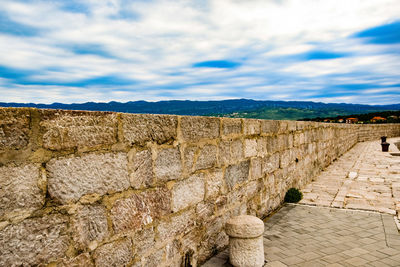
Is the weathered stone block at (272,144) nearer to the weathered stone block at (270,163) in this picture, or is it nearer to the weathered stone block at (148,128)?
the weathered stone block at (270,163)

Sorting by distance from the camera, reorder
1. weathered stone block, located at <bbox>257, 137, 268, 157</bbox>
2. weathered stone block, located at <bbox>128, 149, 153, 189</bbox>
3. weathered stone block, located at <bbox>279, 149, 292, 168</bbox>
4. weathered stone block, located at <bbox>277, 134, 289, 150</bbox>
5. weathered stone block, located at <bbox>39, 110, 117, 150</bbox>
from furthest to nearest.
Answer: weathered stone block, located at <bbox>279, 149, 292, 168</bbox> → weathered stone block, located at <bbox>277, 134, 289, 150</bbox> → weathered stone block, located at <bbox>257, 137, 268, 157</bbox> → weathered stone block, located at <bbox>128, 149, 153, 189</bbox> → weathered stone block, located at <bbox>39, 110, 117, 150</bbox>

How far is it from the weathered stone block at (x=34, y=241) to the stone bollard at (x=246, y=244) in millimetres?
1781

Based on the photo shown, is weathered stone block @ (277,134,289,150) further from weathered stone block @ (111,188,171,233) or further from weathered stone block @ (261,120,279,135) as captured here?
weathered stone block @ (111,188,171,233)

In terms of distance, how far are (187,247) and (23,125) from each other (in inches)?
77.5

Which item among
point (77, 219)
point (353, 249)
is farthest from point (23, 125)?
point (353, 249)

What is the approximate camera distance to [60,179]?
1786 millimetres

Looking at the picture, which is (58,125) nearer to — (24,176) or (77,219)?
(24,176)

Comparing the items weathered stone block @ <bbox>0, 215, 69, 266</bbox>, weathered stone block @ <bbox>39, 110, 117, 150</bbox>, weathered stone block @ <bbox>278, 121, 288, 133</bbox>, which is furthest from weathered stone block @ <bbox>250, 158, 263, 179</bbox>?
weathered stone block @ <bbox>0, 215, 69, 266</bbox>

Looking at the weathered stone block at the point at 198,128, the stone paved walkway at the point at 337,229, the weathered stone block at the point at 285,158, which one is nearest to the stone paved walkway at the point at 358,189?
the stone paved walkway at the point at 337,229

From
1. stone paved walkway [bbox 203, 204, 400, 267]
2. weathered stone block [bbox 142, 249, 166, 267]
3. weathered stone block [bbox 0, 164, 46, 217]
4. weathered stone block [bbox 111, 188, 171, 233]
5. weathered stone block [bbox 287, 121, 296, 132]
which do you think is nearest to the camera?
weathered stone block [bbox 0, 164, 46, 217]

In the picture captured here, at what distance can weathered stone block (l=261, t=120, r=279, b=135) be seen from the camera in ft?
15.2

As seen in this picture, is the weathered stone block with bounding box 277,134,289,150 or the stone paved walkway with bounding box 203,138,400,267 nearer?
the stone paved walkway with bounding box 203,138,400,267

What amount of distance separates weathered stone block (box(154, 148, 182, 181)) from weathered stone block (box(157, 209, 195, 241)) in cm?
41

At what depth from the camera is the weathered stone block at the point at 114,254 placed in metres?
2.03
